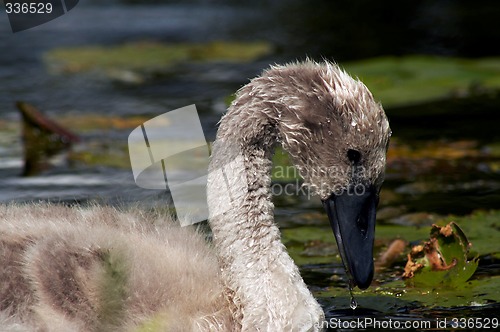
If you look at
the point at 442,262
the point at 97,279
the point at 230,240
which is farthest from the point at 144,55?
the point at 97,279

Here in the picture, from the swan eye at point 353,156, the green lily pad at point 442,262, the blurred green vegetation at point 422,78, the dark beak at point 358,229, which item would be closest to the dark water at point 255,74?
the blurred green vegetation at point 422,78

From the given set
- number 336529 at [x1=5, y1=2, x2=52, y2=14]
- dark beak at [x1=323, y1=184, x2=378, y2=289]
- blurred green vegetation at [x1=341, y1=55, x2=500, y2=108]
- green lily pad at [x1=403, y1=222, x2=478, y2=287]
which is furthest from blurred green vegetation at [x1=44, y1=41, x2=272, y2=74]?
dark beak at [x1=323, y1=184, x2=378, y2=289]

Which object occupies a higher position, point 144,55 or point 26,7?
point 26,7

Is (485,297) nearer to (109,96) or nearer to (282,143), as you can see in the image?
(282,143)

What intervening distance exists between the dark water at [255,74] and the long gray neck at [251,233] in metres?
0.52

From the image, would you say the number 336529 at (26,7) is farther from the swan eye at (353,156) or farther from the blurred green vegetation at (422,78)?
the swan eye at (353,156)

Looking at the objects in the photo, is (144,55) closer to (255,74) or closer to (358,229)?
(255,74)

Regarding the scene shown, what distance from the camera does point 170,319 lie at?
15.5ft

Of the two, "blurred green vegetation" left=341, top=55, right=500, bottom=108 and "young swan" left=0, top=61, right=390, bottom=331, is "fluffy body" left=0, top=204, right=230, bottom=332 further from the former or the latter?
"blurred green vegetation" left=341, top=55, right=500, bottom=108

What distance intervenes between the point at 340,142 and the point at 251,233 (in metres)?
0.62

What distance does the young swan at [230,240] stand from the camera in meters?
4.60

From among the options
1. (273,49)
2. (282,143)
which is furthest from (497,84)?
(282,143)

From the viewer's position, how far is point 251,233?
5.16 metres

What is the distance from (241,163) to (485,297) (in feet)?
4.82
